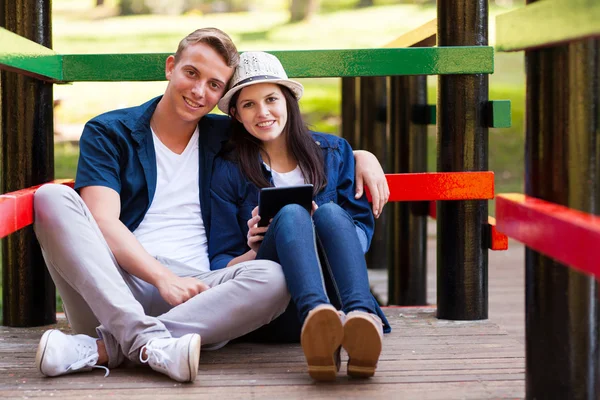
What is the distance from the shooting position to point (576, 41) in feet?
5.62

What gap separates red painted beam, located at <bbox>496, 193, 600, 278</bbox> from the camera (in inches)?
60.7

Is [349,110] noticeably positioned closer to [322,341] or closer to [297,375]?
[297,375]

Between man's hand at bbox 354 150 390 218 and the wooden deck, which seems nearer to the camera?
the wooden deck

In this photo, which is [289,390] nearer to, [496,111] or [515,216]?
[515,216]

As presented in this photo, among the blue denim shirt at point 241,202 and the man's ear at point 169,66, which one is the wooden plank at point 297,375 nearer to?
the blue denim shirt at point 241,202

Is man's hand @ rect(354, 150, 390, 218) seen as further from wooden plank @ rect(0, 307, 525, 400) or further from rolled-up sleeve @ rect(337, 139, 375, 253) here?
wooden plank @ rect(0, 307, 525, 400)

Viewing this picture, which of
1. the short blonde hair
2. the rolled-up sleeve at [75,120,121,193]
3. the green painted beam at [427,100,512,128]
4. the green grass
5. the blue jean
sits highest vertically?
the green grass

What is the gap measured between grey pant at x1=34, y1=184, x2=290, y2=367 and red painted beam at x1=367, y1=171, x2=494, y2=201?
697 mm

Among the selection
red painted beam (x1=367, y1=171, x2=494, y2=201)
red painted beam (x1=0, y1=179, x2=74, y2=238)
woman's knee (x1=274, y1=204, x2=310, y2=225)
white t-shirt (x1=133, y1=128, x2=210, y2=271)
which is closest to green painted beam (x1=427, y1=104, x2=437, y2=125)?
red painted beam (x1=367, y1=171, x2=494, y2=201)

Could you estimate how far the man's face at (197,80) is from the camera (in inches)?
105

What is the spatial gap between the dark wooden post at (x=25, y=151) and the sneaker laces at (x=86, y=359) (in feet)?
2.44

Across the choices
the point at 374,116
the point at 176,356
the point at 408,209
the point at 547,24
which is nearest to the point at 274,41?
the point at 374,116

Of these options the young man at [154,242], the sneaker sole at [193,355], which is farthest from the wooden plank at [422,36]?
the sneaker sole at [193,355]

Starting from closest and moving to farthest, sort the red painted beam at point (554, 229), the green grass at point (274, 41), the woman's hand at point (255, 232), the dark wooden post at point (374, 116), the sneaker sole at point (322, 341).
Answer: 1. the red painted beam at point (554, 229)
2. the sneaker sole at point (322, 341)
3. the woman's hand at point (255, 232)
4. the dark wooden post at point (374, 116)
5. the green grass at point (274, 41)
